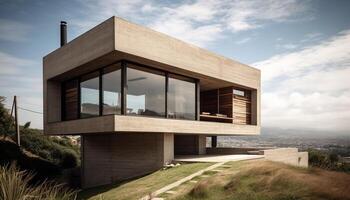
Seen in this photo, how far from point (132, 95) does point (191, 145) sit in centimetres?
1009

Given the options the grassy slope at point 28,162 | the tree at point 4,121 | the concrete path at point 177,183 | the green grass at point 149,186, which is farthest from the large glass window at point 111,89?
the tree at point 4,121

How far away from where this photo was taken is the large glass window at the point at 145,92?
A: 13.5 meters

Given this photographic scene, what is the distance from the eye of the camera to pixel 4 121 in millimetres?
28656

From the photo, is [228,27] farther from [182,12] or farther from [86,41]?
[86,41]

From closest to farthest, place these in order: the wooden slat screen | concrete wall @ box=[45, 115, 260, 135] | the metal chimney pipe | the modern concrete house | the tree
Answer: concrete wall @ box=[45, 115, 260, 135] < the modern concrete house < the metal chimney pipe < the wooden slat screen < the tree

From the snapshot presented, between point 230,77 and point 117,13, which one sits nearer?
point 117,13

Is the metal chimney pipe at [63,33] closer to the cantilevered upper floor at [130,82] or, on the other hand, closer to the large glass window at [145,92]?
the cantilevered upper floor at [130,82]

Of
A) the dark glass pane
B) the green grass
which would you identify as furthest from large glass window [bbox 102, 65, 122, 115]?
the green grass

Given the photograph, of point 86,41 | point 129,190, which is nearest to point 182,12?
point 86,41

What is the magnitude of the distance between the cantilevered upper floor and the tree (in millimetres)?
12766

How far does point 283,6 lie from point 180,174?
9766 mm

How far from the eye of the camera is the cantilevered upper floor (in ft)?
42.2

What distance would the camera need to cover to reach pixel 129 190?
1098 centimetres

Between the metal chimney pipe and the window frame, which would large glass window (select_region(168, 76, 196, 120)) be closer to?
the window frame
